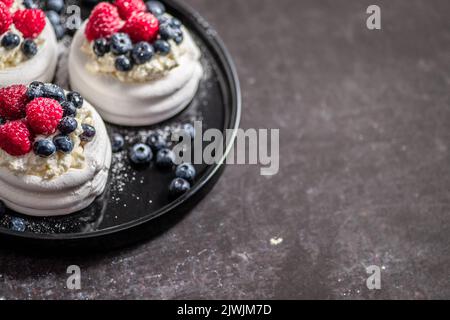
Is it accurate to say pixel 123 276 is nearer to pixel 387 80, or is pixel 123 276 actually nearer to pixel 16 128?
pixel 16 128

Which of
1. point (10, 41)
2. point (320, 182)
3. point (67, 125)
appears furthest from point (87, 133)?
point (320, 182)

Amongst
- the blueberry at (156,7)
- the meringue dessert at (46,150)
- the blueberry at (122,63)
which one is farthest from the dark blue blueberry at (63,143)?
the blueberry at (156,7)

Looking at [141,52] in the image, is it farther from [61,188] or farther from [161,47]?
[61,188]

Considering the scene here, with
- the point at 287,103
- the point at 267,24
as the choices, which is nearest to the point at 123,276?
the point at 287,103

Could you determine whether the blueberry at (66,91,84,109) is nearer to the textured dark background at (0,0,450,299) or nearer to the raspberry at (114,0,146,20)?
the raspberry at (114,0,146,20)

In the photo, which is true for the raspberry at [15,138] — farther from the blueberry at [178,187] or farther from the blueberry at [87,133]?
the blueberry at [178,187]

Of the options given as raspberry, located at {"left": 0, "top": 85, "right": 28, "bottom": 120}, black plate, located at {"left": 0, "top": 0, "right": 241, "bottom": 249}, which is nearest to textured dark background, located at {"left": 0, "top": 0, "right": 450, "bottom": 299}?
black plate, located at {"left": 0, "top": 0, "right": 241, "bottom": 249}
